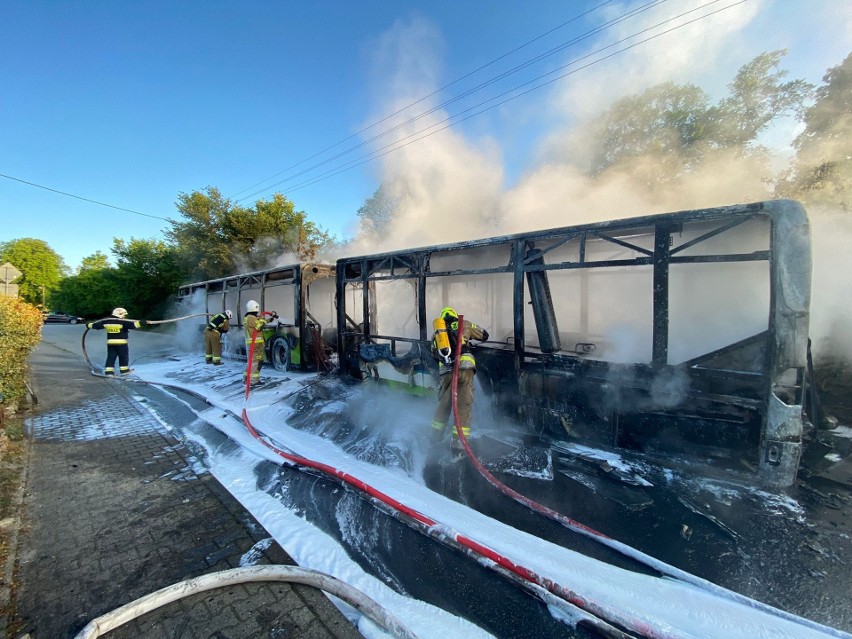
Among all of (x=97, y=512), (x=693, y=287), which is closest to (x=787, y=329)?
(x=693, y=287)

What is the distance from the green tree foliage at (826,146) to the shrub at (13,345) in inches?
565

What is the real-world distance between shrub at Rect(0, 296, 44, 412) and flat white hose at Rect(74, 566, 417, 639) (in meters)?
4.74

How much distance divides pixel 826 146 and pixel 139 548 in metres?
14.3

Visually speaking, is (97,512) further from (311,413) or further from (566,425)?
(566,425)

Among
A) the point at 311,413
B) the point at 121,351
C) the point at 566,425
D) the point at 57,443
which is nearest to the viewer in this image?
the point at 566,425

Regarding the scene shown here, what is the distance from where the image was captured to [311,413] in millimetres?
5457

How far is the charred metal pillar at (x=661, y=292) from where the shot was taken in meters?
3.36

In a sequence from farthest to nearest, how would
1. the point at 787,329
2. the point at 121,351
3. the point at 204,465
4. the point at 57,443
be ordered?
the point at 121,351, the point at 57,443, the point at 204,465, the point at 787,329

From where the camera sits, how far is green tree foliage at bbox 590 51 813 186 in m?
10.9

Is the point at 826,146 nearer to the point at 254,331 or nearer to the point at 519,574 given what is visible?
the point at 519,574

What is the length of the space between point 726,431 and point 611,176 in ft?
36.2

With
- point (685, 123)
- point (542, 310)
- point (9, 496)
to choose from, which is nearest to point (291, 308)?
point (9, 496)

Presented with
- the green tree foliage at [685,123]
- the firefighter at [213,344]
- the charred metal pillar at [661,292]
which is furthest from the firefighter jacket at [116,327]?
the green tree foliage at [685,123]

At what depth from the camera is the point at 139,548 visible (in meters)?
2.47
